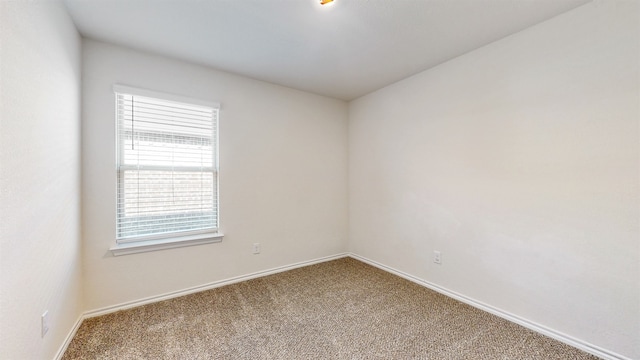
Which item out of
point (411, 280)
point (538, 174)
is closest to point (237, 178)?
point (411, 280)

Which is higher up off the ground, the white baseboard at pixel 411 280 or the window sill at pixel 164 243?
the window sill at pixel 164 243

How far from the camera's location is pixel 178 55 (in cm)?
246

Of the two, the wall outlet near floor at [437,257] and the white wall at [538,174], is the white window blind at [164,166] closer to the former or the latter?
the white wall at [538,174]

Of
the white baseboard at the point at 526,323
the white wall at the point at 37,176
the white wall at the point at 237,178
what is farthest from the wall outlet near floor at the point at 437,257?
the white wall at the point at 37,176

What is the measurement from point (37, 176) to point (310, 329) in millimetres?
2001

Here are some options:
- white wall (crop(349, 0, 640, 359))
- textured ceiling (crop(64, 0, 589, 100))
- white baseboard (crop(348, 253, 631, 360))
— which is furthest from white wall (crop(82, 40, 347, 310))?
white baseboard (crop(348, 253, 631, 360))

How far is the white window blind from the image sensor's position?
2.34m

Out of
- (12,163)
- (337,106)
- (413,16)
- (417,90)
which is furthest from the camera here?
(337,106)

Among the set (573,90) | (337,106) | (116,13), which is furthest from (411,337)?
(116,13)

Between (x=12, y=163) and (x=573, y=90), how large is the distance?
3.34 m

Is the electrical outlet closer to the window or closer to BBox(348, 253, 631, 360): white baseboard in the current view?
the window

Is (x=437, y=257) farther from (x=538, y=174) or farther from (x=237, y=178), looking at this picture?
(x=237, y=178)

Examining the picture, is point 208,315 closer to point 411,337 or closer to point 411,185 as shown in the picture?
point 411,337

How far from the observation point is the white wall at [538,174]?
5.43 ft
